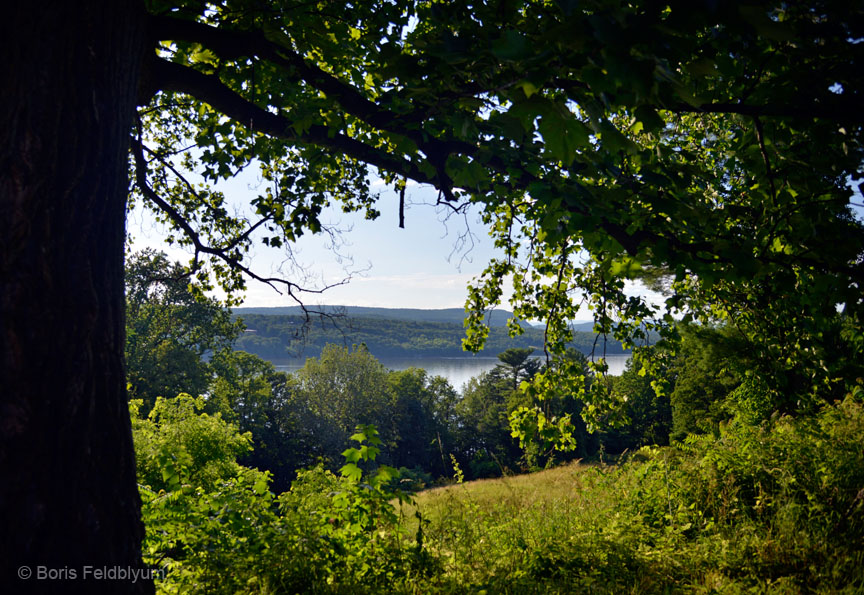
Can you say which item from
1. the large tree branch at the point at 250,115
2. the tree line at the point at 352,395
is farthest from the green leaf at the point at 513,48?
the tree line at the point at 352,395

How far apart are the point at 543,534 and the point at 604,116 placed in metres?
3.68

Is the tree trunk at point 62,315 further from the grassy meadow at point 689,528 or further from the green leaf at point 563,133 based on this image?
the grassy meadow at point 689,528

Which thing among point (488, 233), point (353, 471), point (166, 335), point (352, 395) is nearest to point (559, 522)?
point (353, 471)

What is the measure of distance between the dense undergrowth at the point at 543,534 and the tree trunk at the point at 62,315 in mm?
1250

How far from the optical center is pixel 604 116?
1.76 metres

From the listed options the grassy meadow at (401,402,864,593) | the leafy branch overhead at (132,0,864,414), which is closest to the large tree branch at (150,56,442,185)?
the leafy branch overhead at (132,0,864,414)

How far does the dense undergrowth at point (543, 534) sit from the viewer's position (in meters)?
2.84

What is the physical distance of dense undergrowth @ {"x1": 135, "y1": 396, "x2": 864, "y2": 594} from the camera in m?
2.84

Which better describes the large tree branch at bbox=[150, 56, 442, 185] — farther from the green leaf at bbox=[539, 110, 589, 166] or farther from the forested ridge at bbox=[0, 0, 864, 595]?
the green leaf at bbox=[539, 110, 589, 166]

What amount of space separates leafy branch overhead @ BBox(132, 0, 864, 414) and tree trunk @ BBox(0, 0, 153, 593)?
1.07m

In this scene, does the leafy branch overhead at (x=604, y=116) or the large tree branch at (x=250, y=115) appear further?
the large tree branch at (x=250, y=115)

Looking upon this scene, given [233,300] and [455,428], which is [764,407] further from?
[455,428]

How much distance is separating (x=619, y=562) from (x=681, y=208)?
9.25ft

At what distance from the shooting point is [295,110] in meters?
3.06
